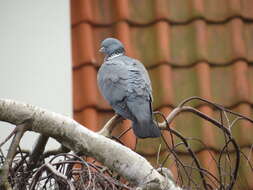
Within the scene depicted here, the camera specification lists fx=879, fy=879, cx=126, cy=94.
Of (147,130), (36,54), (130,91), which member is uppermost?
(36,54)

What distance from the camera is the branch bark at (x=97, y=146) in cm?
219

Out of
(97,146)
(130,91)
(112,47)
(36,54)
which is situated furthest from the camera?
(36,54)

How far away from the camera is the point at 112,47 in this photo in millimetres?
3486

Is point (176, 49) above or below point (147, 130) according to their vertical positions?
above

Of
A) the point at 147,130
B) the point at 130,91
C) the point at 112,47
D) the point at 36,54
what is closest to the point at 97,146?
the point at 147,130

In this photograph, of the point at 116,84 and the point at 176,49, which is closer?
the point at 116,84

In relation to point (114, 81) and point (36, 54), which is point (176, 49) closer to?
point (36, 54)

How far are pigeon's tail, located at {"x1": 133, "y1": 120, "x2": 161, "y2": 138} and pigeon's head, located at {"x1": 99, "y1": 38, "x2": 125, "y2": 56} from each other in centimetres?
63

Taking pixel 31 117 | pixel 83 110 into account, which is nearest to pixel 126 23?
pixel 83 110

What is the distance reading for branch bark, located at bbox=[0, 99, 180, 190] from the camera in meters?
2.19

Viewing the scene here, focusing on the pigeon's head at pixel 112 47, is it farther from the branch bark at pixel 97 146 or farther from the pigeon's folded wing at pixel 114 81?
the branch bark at pixel 97 146

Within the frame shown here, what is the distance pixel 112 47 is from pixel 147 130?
738 millimetres

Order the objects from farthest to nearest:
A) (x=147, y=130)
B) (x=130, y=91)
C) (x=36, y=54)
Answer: (x=36, y=54) < (x=130, y=91) < (x=147, y=130)

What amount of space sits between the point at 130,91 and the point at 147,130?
0.30 m
